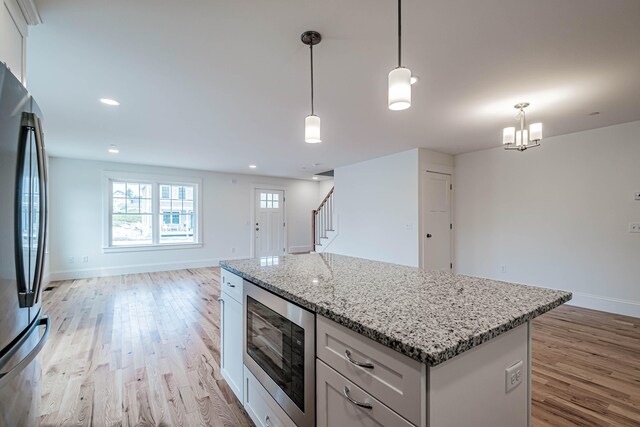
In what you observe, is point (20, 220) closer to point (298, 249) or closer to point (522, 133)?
point (522, 133)

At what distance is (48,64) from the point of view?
2186mm

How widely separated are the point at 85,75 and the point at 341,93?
2.15 m

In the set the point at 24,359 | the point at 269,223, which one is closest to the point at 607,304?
the point at 24,359

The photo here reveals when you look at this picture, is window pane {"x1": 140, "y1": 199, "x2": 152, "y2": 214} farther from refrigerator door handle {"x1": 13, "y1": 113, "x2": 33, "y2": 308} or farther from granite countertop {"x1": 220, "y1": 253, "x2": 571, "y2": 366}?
refrigerator door handle {"x1": 13, "y1": 113, "x2": 33, "y2": 308}

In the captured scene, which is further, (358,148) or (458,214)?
(458,214)

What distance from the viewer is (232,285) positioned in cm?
204

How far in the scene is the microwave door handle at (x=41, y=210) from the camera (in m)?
1.19

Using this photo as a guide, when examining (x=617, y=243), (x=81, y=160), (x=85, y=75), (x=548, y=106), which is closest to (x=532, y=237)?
(x=617, y=243)

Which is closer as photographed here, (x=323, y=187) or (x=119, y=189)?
(x=119, y=189)

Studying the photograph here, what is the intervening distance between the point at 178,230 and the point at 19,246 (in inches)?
245

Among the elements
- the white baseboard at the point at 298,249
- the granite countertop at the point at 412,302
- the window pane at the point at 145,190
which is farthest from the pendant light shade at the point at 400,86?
the white baseboard at the point at 298,249

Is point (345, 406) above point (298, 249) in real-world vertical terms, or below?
above

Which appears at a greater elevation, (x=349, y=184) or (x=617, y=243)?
(x=349, y=184)

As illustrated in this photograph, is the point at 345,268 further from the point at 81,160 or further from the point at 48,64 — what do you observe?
the point at 81,160
